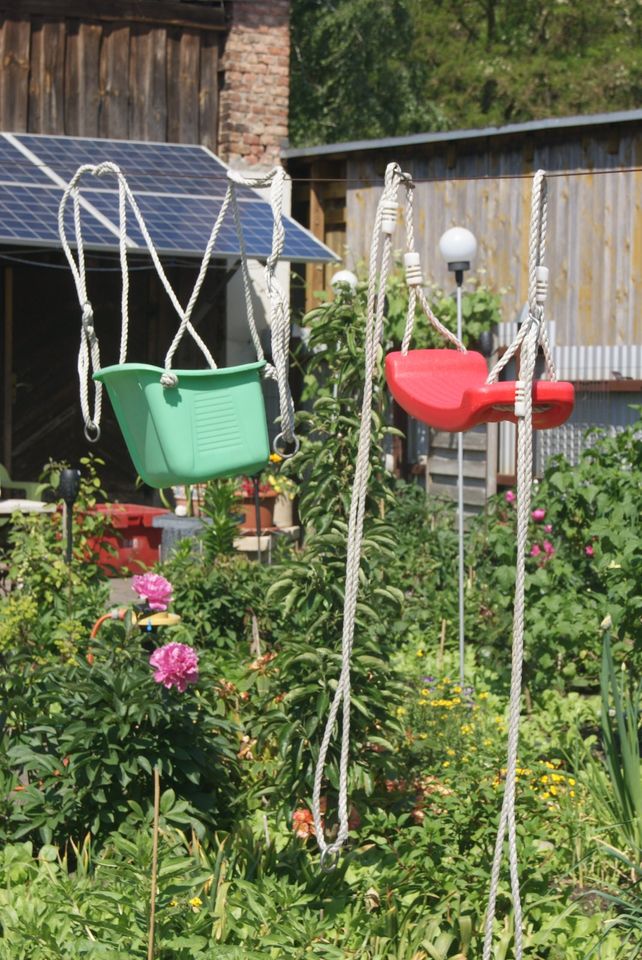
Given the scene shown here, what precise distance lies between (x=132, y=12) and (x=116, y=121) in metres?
0.97

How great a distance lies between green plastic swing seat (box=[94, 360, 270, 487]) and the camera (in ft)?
12.5

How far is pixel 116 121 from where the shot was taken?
41.9 feet

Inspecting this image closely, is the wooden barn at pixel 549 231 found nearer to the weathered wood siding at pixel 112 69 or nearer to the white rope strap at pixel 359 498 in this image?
the weathered wood siding at pixel 112 69

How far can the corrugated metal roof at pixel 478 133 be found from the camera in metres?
10.7

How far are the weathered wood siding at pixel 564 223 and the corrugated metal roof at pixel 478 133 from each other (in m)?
0.16

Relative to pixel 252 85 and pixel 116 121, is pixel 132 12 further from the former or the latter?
pixel 252 85

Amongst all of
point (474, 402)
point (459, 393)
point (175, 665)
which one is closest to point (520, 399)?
point (474, 402)

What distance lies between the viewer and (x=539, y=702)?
7062mm

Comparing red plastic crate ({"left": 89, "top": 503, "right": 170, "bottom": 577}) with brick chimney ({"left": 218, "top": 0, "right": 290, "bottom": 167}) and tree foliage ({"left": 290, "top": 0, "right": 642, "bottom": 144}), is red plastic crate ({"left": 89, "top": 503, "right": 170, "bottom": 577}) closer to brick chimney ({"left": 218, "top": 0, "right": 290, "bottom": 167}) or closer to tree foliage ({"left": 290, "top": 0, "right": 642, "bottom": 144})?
brick chimney ({"left": 218, "top": 0, "right": 290, "bottom": 167})

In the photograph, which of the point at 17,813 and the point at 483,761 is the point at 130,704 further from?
the point at 483,761

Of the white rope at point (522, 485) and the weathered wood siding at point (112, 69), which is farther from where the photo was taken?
the weathered wood siding at point (112, 69)

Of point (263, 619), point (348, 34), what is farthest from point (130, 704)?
point (348, 34)

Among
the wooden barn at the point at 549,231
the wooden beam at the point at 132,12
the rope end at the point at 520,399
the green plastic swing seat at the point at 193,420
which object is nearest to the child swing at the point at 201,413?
the green plastic swing seat at the point at 193,420

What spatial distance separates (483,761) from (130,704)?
1.33 m
